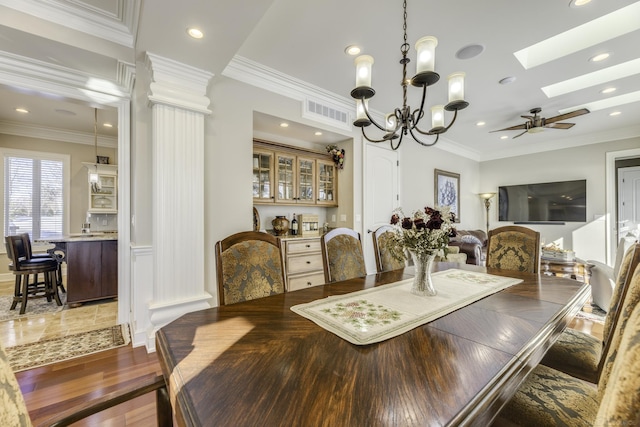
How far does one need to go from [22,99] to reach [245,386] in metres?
5.10

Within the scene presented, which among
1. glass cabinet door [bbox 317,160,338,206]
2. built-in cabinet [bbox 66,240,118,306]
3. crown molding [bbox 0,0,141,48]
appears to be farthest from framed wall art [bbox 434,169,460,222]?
built-in cabinet [bbox 66,240,118,306]

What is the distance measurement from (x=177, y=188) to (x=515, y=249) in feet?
9.84

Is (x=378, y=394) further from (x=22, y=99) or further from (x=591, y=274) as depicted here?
(x=22, y=99)

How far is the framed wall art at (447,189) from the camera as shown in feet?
17.5

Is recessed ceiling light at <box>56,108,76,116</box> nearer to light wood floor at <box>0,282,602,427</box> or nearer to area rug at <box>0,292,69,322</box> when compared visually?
area rug at <box>0,292,69,322</box>

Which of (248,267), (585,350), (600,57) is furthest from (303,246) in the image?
(600,57)

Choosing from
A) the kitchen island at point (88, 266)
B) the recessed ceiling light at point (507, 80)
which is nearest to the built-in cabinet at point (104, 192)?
the kitchen island at point (88, 266)

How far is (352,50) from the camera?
252 cm

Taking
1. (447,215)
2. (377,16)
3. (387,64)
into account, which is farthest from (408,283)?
(387,64)

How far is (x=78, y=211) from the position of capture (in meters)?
5.04

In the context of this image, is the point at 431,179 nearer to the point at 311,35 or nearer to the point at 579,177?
the point at 579,177

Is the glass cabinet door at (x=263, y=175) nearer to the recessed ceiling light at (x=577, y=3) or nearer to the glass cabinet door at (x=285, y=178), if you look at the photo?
the glass cabinet door at (x=285, y=178)

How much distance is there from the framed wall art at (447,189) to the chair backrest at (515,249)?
2.84 metres

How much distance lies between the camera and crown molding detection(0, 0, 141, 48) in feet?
6.07
